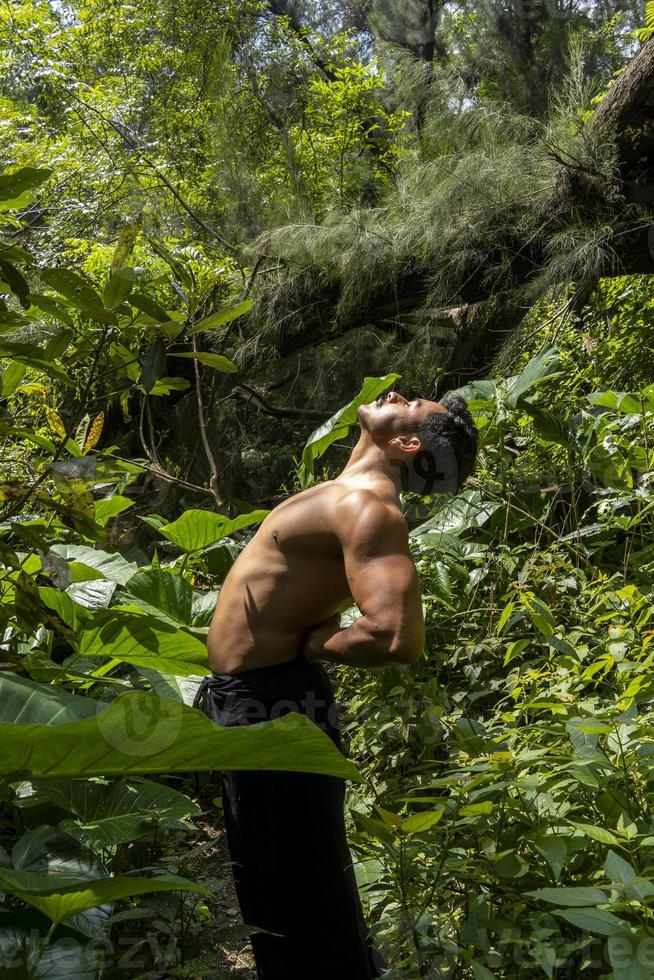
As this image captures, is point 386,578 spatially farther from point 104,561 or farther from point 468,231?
point 468,231

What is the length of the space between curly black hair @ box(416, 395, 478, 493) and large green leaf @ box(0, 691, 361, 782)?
997mm

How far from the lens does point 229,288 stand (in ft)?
16.7

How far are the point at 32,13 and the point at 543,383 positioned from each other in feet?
25.4

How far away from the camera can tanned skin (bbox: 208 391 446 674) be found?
142cm

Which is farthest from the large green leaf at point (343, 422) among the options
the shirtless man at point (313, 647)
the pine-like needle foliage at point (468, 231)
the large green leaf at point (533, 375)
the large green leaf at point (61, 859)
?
the large green leaf at point (61, 859)

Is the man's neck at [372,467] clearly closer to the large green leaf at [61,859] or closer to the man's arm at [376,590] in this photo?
the man's arm at [376,590]

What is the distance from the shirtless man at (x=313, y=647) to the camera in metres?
1.45

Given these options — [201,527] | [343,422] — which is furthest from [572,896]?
[343,422]

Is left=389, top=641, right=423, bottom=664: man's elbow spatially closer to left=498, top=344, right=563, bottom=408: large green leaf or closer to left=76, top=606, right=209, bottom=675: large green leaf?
left=76, top=606, right=209, bottom=675: large green leaf

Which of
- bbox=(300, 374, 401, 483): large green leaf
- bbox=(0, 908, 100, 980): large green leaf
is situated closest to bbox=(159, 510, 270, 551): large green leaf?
bbox=(300, 374, 401, 483): large green leaf

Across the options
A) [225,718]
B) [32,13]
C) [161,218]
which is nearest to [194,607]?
[225,718]

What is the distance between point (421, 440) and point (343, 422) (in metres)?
1.39

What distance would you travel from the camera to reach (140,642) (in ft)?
5.22

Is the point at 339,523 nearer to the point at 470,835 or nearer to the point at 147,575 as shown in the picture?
the point at 470,835
